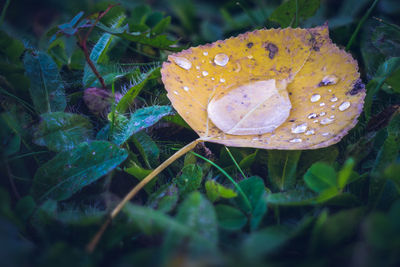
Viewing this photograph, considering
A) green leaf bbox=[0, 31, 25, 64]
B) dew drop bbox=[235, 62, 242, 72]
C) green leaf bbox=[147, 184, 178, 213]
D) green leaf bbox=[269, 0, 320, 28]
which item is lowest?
green leaf bbox=[147, 184, 178, 213]

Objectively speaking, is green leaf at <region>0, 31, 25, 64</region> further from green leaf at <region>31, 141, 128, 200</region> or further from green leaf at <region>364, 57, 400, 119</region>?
green leaf at <region>364, 57, 400, 119</region>

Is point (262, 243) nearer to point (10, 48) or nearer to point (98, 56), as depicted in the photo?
point (98, 56)

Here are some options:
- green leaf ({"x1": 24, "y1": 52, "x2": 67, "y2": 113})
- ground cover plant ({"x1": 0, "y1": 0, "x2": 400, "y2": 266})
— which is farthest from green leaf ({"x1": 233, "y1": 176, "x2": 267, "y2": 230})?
green leaf ({"x1": 24, "y1": 52, "x2": 67, "y2": 113})

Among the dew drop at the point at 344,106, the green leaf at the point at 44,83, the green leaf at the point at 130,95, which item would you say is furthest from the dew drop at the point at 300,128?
the green leaf at the point at 44,83

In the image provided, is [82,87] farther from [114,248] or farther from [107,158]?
[114,248]

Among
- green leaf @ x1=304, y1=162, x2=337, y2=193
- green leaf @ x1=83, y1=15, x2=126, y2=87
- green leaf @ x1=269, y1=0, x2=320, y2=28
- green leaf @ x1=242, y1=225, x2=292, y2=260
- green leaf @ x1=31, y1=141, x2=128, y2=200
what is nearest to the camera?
green leaf @ x1=242, y1=225, x2=292, y2=260

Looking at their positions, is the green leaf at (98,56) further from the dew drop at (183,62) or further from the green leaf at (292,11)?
the green leaf at (292,11)

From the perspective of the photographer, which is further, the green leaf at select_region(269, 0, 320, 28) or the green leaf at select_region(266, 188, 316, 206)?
the green leaf at select_region(269, 0, 320, 28)

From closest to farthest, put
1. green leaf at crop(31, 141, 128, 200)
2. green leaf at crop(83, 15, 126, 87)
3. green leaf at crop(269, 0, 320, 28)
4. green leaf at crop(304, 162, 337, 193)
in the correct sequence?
green leaf at crop(304, 162, 337, 193)
green leaf at crop(31, 141, 128, 200)
green leaf at crop(83, 15, 126, 87)
green leaf at crop(269, 0, 320, 28)
